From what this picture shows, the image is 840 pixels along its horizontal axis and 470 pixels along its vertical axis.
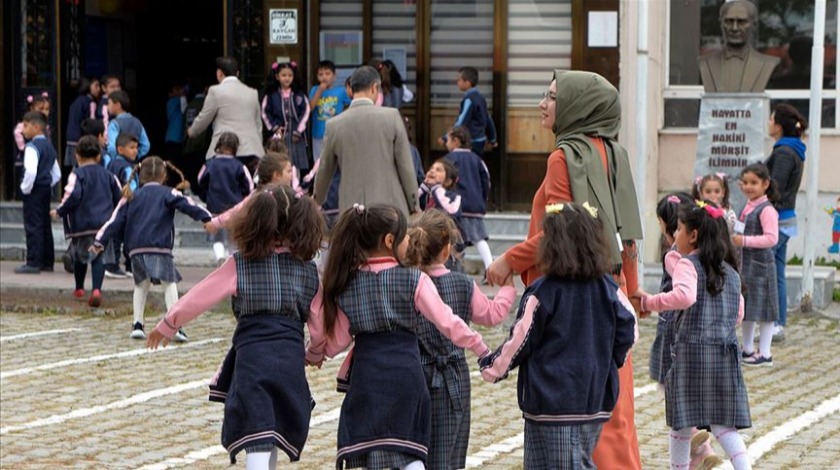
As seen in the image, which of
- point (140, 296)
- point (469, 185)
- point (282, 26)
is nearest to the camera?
point (140, 296)

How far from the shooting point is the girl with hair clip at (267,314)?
5742mm

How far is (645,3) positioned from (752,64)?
42.2 inches

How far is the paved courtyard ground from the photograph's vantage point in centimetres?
769

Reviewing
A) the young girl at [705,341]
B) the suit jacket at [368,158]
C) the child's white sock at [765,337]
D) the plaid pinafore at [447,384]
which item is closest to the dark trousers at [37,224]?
the suit jacket at [368,158]

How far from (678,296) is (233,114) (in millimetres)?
9540

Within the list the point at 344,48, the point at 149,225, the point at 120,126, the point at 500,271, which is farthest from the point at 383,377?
the point at 344,48

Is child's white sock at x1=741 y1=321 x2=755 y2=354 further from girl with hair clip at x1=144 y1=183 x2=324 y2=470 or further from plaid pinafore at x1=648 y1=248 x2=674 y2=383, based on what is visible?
girl with hair clip at x1=144 y1=183 x2=324 y2=470

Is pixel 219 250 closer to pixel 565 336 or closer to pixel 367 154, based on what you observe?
pixel 367 154

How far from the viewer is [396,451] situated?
5.67 m

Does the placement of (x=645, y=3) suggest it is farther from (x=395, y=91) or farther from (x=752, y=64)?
(x=395, y=91)

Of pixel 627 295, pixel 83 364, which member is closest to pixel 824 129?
pixel 83 364

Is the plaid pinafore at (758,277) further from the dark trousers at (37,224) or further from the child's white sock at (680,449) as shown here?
the dark trousers at (37,224)

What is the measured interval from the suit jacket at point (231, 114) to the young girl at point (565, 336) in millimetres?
10166

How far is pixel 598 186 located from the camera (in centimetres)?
622
